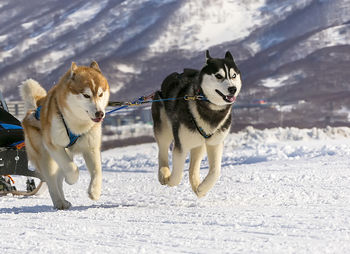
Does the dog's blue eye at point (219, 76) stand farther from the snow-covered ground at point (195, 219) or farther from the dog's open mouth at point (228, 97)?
the snow-covered ground at point (195, 219)

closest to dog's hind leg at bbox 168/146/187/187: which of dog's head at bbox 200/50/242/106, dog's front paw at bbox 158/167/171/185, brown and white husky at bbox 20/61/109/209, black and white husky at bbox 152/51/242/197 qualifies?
black and white husky at bbox 152/51/242/197

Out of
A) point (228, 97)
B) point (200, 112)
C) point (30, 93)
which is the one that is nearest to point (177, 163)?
point (200, 112)

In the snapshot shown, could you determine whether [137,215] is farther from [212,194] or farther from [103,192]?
[103,192]

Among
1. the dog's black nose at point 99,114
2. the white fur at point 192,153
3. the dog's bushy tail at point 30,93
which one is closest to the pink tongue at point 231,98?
the white fur at point 192,153

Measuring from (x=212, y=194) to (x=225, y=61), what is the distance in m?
1.66

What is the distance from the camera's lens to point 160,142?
5.01m

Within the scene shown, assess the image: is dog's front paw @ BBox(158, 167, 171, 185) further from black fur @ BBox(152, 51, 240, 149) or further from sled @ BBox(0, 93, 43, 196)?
sled @ BBox(0, 93, 43, 196)

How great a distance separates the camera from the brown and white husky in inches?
Result: 153

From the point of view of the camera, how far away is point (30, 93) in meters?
4.93

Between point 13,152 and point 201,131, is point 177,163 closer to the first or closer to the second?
point 201,131

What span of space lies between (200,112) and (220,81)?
1.12ft

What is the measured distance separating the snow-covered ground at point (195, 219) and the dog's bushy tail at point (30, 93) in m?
0.83

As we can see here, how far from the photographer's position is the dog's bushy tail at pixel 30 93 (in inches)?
192

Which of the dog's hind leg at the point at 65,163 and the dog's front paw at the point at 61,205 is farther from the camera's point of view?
the dog's front paw at the point at 61,205
